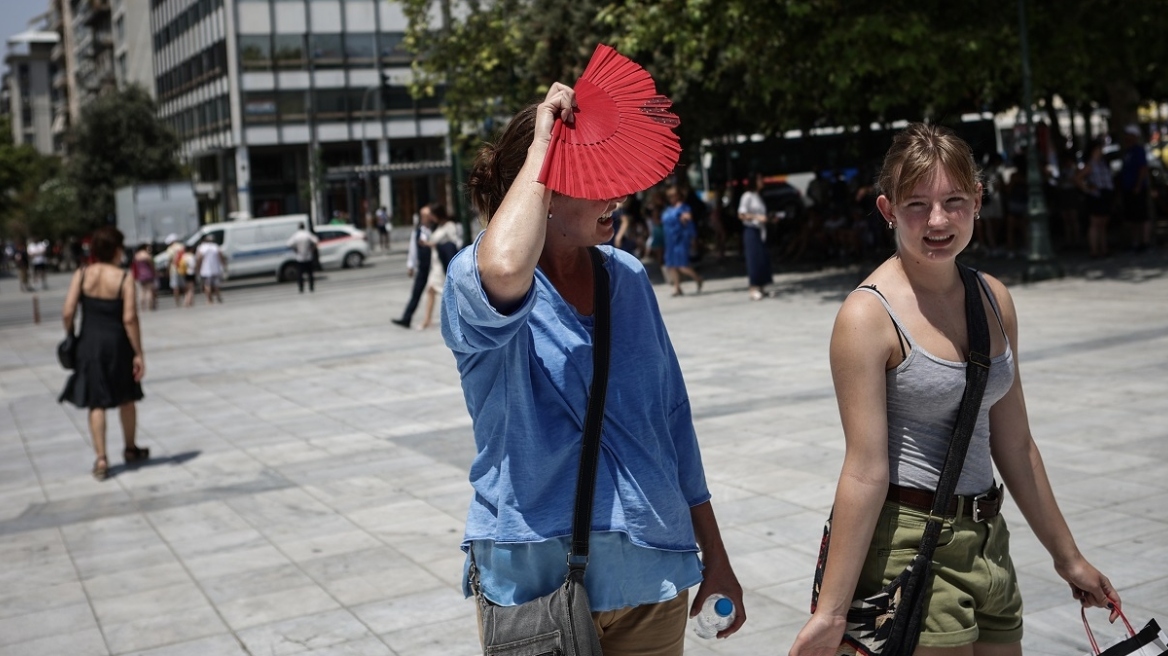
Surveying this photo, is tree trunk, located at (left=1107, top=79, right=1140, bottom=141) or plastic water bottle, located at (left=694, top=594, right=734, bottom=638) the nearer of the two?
plastic water bottle, located at (left=694, top=594, right=734, bottom=638)

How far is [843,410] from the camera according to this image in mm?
2623

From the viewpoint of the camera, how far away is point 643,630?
2.48m

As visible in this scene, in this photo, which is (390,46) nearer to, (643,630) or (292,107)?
(292,107)

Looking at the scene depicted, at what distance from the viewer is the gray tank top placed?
2590mm

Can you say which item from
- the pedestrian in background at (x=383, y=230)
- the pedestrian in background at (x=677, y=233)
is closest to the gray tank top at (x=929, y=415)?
the pedestrian in background at (x=677, y=233)

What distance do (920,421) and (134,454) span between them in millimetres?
7976

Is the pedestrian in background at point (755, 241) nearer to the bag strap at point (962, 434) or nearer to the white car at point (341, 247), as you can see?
the bag strap at point (962, 434)

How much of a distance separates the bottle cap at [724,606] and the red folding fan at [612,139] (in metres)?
0.99

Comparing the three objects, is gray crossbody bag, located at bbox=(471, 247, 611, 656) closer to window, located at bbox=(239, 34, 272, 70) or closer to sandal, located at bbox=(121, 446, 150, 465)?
sandal, located at bbox=(121, 446, 150, 465)

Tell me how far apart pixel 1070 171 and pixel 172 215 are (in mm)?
32643

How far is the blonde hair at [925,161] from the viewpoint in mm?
2639

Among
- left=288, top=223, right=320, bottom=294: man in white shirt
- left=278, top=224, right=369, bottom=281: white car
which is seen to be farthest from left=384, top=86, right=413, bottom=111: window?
left=288, top=223, right=320, bottom=294: man in white shirt

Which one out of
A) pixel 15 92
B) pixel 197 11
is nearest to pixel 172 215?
pixel 197 11

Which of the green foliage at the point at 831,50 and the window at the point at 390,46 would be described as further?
the window at the point at 390,46
